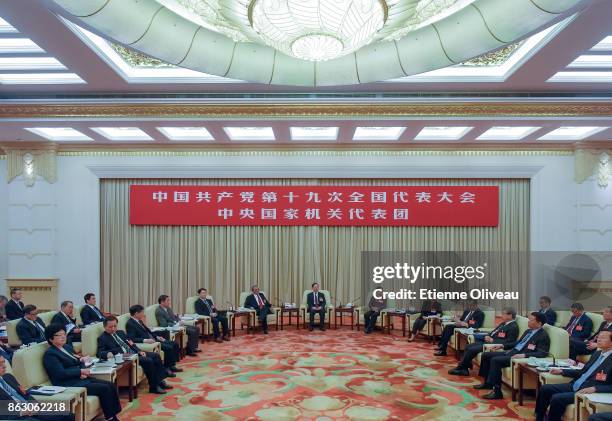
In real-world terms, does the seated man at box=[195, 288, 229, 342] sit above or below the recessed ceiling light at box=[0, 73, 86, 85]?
below

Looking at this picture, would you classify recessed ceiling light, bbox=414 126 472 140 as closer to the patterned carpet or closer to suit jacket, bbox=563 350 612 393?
the patterned carpet

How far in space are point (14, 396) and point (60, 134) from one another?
24.3ft

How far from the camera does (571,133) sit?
10.3 meters

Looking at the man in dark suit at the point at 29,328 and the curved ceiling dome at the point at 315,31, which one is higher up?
the curved ceiling dome at the point at 315,31

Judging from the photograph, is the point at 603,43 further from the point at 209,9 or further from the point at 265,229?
the point at 265,229

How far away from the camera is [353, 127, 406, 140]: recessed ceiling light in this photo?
33.0 feet

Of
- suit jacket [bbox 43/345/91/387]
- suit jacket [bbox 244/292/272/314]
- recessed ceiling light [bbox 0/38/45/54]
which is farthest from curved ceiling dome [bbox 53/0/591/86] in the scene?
suit jacket [bbox 244/292/272/314]

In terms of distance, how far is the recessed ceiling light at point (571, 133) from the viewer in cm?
985

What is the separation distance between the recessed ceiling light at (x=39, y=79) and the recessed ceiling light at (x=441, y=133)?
6.45 metres

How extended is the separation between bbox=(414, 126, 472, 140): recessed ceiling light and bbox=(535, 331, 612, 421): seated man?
5813mm

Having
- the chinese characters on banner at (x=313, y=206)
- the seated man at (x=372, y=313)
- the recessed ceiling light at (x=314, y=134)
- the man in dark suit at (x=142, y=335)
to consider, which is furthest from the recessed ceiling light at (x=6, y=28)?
the seated man at (x=372, y=313)

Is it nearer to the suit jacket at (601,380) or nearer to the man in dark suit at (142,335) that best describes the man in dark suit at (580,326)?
the suit jacket at (601,380)

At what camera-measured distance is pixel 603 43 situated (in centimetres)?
632

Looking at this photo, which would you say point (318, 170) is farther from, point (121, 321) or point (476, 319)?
point (121, 321)
